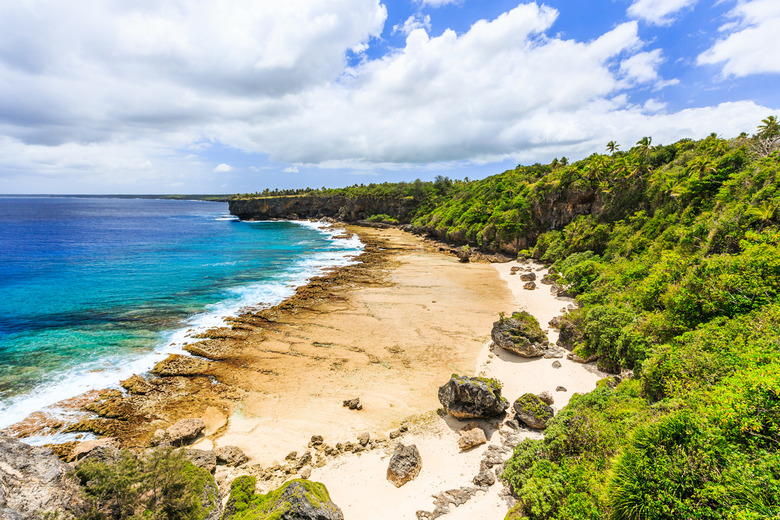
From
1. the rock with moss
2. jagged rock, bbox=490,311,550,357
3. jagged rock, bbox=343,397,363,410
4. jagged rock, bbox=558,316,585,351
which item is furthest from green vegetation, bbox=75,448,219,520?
jagged rock, bbox=558,316,585,351

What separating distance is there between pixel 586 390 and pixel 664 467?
12.3 metres

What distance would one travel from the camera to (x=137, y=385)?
20.8m

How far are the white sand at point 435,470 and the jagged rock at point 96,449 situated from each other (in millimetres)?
9144

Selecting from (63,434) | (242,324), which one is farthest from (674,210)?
(63,434)

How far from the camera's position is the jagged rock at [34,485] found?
8.34 meters

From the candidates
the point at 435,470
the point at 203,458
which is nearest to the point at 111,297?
the point at 203,458

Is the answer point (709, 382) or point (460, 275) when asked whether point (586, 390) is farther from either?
point (460, 275)

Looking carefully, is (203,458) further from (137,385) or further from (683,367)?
(683,367)

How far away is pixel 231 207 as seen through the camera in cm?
15412

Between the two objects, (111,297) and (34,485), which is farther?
(111,297)

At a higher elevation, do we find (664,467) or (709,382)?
(709,382)

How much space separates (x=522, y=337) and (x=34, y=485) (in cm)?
2532

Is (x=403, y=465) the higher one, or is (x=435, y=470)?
(x=403, y=465)

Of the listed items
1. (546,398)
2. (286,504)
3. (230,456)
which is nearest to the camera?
(286,504)
